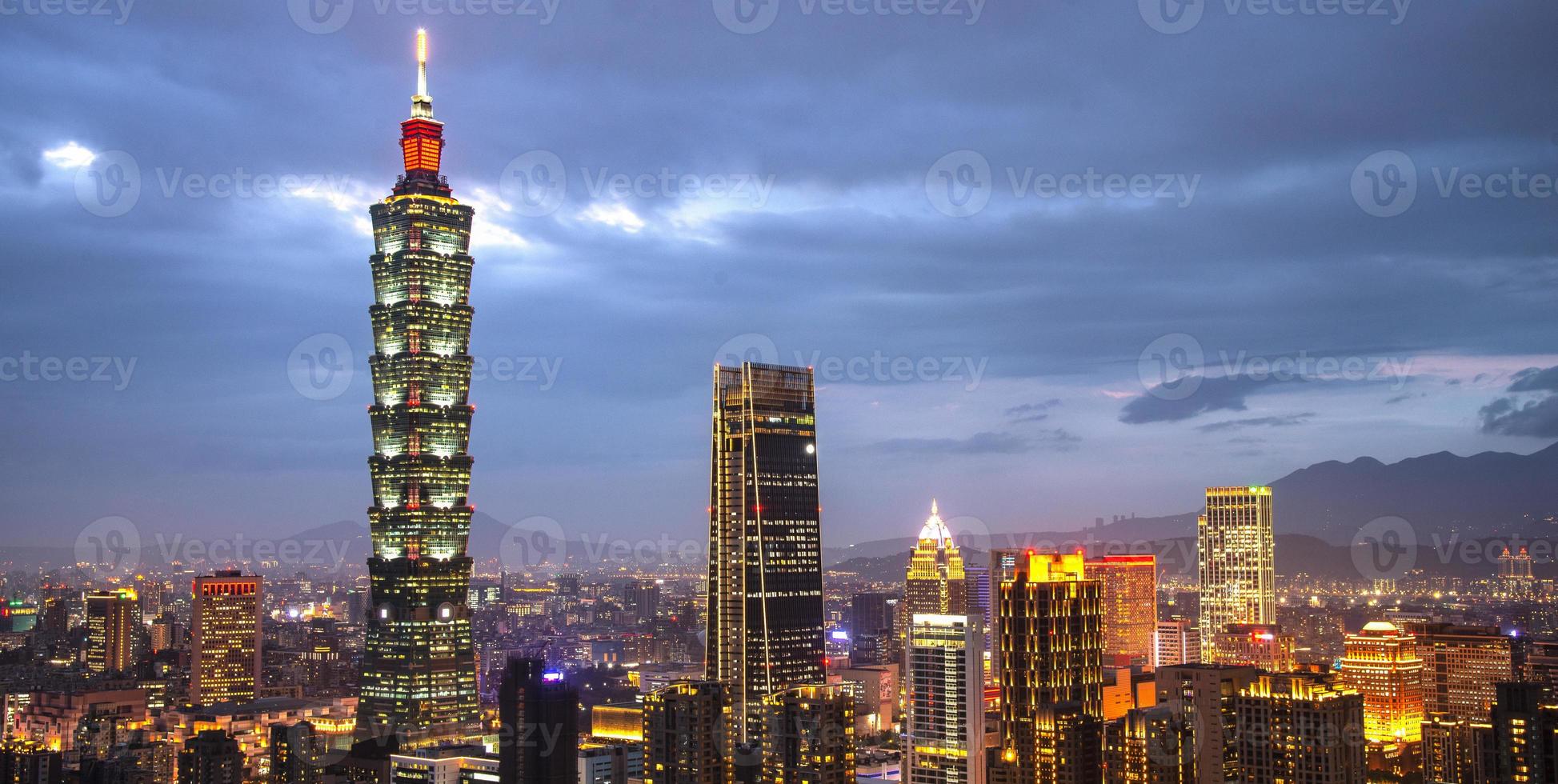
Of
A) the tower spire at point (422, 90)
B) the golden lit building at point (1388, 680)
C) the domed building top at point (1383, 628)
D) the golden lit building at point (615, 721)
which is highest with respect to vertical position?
the tower spire at point (422, 90)

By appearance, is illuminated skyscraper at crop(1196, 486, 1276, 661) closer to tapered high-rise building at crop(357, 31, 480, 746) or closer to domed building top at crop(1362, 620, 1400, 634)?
domed building top at crop(1362, 620, 1400, 634)

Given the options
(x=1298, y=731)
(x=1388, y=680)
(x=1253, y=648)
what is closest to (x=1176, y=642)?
(x=1253, y=648)

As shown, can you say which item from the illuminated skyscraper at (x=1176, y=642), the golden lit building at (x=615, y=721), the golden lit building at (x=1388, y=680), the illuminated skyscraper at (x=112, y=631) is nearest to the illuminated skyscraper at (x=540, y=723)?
the golden lit building at (x=615, y=721)

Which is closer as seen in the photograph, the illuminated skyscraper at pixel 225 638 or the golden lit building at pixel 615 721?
the golden lit building at pixel 615 721

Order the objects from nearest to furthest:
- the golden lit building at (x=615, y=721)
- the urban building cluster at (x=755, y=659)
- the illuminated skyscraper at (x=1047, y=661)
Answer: the urban building cluster at (x=755, y=659), the illuminated skyscraper at (x=1047, y=661), the golden lit building at (x=615, y=721)

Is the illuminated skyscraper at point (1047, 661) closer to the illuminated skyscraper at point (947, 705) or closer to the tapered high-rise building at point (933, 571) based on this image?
the illuminated skyscraper at point (947, 705)

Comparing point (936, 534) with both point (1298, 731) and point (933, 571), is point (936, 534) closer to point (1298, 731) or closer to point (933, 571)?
point (933, 571)

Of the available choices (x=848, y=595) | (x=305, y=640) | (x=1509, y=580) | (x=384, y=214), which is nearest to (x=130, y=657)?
(x=305, y=640)
